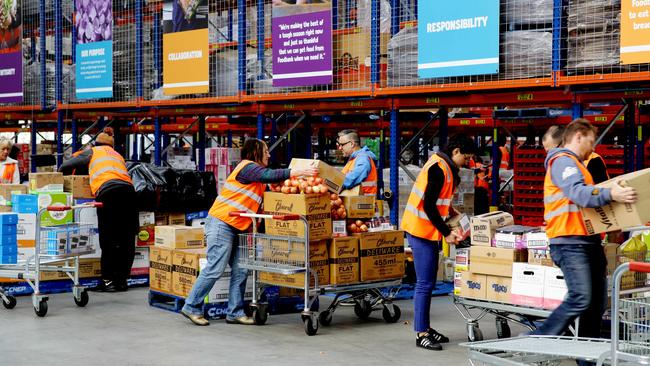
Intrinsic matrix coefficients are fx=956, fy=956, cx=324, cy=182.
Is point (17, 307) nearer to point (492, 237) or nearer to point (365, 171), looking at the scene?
point (365, 171)

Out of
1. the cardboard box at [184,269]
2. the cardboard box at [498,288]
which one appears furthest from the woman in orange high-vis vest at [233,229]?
the cardboard box at [498,288]

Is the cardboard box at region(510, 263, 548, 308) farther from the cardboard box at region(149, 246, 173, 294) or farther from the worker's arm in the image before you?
the cardboard box at region(149, 246, 173, 294)

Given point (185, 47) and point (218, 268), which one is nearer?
point (218, 268)

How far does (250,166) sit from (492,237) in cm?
250

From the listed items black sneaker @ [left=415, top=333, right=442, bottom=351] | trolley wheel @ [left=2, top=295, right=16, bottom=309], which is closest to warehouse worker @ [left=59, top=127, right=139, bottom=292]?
trolley wheel @ [left=2, top=295, right=16, bottom=309]

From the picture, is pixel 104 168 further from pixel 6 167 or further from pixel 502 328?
pixel 502 328

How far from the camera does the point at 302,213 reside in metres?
9.06

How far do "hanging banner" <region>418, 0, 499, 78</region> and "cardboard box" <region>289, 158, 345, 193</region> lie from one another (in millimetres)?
2038

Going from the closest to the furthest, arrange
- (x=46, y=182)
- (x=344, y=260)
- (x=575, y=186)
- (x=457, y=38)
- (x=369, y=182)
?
(x=575, y=186)
(x=344, y=260)
(x=457, y=38)
(x=369, y=182)
(x=46, y=182)

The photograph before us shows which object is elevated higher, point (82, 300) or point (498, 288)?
point (498, 288)

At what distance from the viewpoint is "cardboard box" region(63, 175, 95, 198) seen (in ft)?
39.8

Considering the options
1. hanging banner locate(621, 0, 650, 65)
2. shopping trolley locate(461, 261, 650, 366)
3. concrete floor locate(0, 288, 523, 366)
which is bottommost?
concrete floor locate(0, 288, 523, 366)

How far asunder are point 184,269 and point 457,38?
3944 mm

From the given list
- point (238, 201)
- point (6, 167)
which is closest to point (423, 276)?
point (238, 201)
